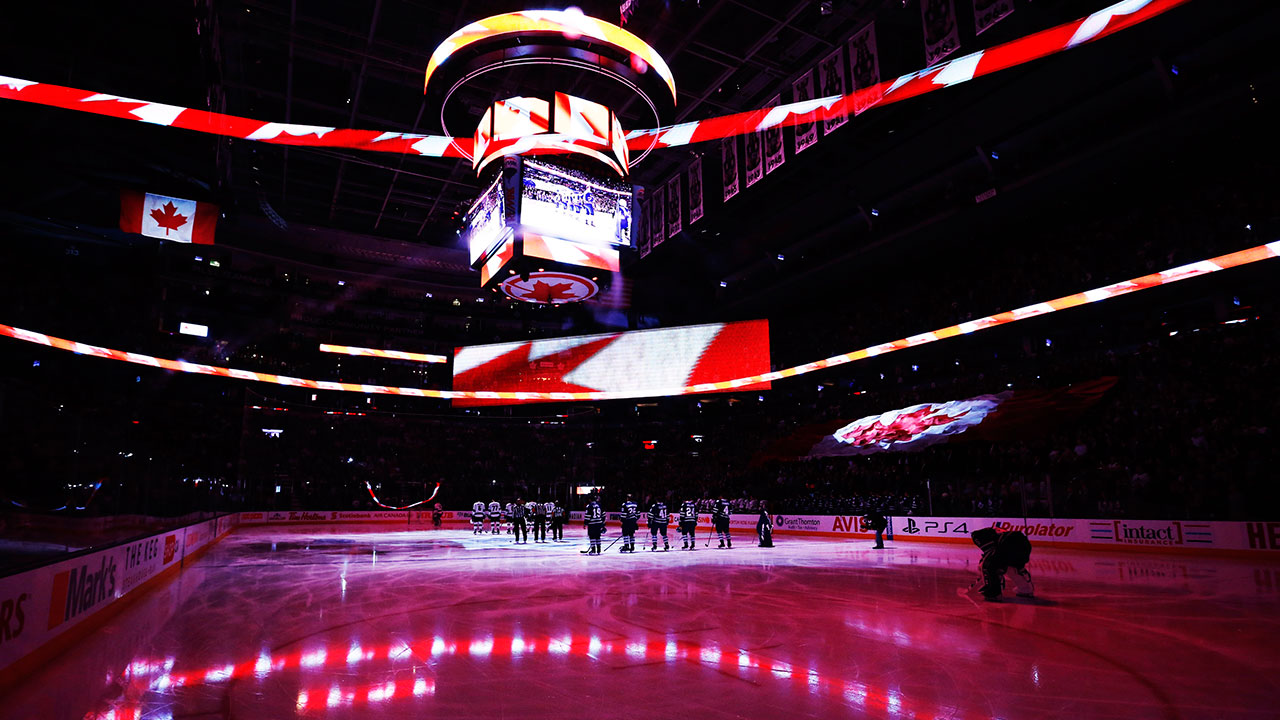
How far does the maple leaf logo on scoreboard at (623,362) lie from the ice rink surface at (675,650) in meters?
21.1

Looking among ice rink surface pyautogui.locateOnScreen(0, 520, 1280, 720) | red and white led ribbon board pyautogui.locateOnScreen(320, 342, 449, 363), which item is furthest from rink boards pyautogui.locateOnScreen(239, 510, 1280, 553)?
red and white led ribbon board pyautogui.locateOnScreen(320, 342, 449, 363)

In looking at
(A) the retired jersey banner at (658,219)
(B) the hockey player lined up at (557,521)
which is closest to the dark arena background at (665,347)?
(A) the retired jersey banner at (658,219)

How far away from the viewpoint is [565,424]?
43.7m

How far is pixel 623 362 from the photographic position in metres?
35.0

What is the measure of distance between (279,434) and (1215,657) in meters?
40.4

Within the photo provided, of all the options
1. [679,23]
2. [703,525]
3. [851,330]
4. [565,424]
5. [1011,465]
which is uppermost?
[679,23]

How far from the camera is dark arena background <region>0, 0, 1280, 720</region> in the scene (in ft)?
20.1

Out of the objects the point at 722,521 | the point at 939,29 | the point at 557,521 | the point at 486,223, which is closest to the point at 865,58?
the point at 939,29

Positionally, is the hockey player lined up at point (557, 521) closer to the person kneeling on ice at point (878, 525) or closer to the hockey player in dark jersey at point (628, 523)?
the hockey player in dark jersey at point (628, 523)

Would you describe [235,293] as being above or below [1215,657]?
above

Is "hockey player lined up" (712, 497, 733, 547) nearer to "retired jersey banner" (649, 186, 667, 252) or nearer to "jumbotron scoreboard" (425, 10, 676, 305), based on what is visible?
"jumbotron scoreboard" (425, 10, 676, 305)

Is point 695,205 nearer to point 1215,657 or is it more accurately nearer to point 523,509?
point 523,509

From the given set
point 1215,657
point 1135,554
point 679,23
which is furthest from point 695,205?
point 1215,657

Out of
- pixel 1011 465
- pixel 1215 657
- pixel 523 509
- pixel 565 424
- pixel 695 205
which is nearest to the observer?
Result: pixel 1215 657
